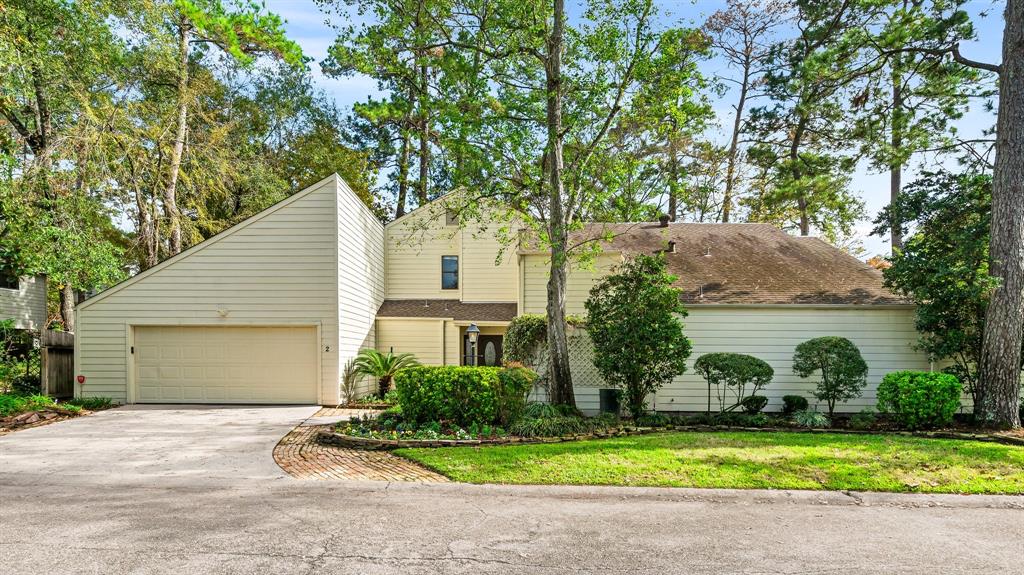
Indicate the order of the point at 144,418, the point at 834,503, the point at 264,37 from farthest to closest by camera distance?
the point at 144,418, the point at 264,37, the point at 834,503

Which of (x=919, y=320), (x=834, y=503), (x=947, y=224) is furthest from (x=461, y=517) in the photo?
(x=947, y=224)

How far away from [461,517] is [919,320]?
10.7 meters

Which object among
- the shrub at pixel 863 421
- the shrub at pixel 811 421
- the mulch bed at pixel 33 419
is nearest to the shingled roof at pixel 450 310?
the mulch bed at pixel 33 419

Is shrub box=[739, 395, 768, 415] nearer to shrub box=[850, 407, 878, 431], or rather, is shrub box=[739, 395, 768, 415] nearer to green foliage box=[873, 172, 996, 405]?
shrub box=[850, 407, 878, 431]

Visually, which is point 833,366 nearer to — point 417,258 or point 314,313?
point 314,313

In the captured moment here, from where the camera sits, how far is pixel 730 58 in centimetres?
2364

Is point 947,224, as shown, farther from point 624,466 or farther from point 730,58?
point 730,58

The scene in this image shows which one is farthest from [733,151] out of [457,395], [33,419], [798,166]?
[33,419]

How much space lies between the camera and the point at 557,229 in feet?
34.9

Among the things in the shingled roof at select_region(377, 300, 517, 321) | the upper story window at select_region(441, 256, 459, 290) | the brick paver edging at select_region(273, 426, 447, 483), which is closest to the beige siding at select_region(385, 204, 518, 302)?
the upper story window at select_region(441, 256, 459, 290)

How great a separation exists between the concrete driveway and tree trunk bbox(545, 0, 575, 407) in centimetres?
487

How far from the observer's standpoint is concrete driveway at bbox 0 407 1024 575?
12.9 ft

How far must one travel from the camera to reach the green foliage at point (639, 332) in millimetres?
10242

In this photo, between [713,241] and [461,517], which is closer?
[461,517]
